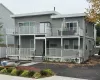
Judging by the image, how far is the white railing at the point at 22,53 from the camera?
2708cm

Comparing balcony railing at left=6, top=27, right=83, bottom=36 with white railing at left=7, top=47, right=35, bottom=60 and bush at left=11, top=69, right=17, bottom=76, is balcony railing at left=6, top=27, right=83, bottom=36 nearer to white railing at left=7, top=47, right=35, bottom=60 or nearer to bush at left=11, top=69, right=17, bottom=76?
white railing at left=7, top=47, right=35, bottom=60

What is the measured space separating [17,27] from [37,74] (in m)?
17.0

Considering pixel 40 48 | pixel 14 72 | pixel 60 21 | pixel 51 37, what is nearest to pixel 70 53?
pixel 51 37

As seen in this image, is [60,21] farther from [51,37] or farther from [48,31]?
[51,37]

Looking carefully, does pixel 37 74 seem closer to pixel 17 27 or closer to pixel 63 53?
pixel 63 53

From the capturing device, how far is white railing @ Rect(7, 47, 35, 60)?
88.8 ft

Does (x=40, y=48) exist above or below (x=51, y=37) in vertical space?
below

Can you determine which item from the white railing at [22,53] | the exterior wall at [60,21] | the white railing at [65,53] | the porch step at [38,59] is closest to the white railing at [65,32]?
the exterior wall at [60,21]

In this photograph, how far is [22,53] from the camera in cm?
2767

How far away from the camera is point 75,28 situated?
26.2m

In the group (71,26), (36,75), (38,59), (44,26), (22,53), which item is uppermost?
(44,26)

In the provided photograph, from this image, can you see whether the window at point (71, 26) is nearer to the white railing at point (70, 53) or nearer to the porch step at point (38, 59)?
the white railing at point (70, 53)

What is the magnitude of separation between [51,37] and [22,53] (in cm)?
490

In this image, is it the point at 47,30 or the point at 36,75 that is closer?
the point at 36,75
